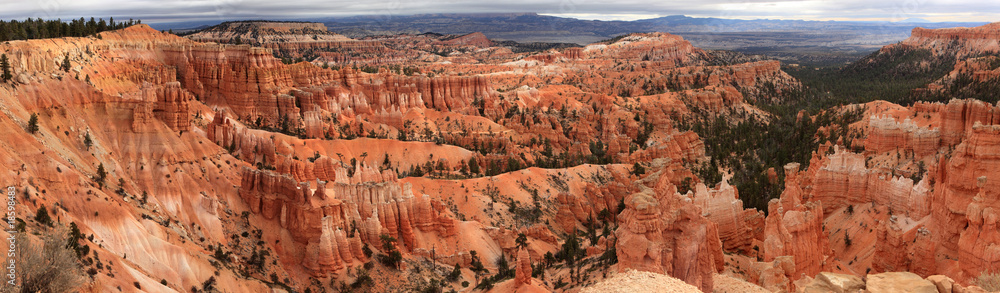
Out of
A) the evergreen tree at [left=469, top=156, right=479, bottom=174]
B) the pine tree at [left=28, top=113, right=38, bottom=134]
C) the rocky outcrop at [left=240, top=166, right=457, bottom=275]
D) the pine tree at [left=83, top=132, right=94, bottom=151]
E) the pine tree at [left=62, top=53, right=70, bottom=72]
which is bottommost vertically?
the evergreen tree at [left=469, top=156, right=479, bottom=174]

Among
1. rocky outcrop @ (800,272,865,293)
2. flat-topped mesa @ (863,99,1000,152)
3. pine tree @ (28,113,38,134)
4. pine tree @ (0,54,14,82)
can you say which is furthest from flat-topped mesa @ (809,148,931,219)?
pine tree @ (0,54,14,82)

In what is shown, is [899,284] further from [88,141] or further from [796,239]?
[88,141]

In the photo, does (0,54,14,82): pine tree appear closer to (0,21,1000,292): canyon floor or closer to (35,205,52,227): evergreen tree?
(0,21,1000,292): canyon floor

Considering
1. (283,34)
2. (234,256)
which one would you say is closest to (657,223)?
(234,256)

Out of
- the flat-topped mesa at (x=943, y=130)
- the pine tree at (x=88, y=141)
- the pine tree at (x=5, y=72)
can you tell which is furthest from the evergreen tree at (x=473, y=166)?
the pine tree at (x=5, y=72)

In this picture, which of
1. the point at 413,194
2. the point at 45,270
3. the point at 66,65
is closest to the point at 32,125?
the point at 66,65

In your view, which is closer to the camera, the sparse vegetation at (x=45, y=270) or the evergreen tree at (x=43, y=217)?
the sparse vegetation at (x=45, y=270)

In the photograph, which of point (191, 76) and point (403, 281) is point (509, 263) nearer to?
point (403, 281)

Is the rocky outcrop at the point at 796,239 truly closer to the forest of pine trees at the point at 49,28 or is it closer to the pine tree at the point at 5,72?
the pine tree at the point at 5,72
